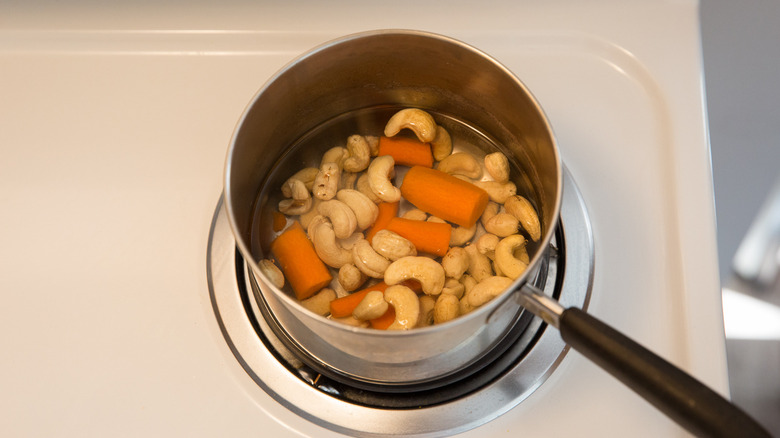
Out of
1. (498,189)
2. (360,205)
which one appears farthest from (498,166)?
(360,205)

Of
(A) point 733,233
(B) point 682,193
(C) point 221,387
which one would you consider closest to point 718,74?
(A) point 733,233

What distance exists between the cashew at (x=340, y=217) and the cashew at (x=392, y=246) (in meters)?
0.03

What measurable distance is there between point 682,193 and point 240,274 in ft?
1.19

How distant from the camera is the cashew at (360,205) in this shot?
0.51 meters

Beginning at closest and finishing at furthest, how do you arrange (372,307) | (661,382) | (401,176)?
(661,382) → (372,307) → (401,176)

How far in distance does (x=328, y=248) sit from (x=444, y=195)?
0.11 meters

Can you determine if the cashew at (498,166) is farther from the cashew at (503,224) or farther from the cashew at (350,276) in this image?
the cashew at (350,276)

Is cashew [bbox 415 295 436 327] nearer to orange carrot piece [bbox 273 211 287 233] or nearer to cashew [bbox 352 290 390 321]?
cashew [bbox 352 290 390 321]

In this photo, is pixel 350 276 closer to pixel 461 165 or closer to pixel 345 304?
pixel 345 304

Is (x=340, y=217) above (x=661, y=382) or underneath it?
above

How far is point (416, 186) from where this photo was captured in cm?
51

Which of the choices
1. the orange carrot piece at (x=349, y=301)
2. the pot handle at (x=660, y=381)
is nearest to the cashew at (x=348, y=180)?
the orange carrot piece at (x=349, y=301)

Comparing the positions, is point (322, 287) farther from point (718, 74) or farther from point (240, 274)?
point (718, 74)

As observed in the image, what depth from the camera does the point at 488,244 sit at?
1.62ft
